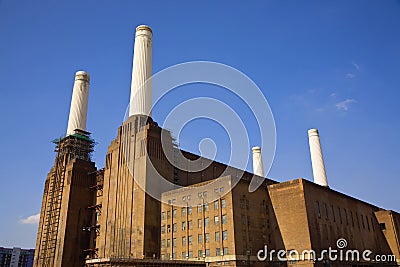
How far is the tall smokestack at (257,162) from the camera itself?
329ft

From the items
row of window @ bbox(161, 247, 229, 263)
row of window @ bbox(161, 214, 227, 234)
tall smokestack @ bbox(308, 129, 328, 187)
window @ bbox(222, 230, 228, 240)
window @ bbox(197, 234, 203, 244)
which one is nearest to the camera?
row of window @ bbox(161, 247, 229, 263)

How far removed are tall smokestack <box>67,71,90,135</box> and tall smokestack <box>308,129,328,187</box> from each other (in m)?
59.9

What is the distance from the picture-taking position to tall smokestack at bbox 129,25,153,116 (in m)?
69.5

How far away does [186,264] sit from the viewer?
4922 centimetres

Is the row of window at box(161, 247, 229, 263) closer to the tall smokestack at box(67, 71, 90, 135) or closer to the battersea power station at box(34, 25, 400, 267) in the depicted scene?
the battersea power station at box(34, 25, 400, 267)

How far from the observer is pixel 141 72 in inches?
2862

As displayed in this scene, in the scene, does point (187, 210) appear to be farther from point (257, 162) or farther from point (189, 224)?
A: point (257, 162)

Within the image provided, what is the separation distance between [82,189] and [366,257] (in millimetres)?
59652

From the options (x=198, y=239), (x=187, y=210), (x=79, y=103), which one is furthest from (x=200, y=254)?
(x=79, y=103)

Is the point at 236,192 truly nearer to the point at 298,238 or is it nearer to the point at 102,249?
the point at 298,238

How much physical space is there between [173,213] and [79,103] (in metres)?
43.7

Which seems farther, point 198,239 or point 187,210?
point 187,210

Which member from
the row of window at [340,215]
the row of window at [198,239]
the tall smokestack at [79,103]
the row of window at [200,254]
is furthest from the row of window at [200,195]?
the tall smokestack at [79,103]

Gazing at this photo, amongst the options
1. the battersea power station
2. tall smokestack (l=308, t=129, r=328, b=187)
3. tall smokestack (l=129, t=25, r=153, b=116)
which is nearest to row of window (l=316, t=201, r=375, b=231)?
the battersea power station
